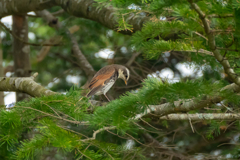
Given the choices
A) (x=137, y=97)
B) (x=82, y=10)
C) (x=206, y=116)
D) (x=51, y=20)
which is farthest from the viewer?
(x=51, y=20)

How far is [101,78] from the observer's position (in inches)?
139

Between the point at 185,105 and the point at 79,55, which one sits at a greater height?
the point at 185,105

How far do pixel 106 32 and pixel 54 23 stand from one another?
42.5 inches

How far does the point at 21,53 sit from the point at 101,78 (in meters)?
2.27

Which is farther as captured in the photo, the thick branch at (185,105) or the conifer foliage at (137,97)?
the thick branch at (185,105)

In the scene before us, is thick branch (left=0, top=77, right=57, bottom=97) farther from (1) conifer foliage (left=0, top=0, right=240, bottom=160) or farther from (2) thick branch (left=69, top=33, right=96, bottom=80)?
(1) conifer foliage (left=0, top=0, right=240, bottom=160)

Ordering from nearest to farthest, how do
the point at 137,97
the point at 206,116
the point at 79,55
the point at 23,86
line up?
the point at 137,97 < the point at 206,116 < the point at 23,86 < the point at 79,55

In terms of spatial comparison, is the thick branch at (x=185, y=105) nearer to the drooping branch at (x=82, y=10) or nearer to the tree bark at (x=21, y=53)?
the drooping branch at (x=82, y=10)

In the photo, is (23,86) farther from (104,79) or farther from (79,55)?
(79,55)

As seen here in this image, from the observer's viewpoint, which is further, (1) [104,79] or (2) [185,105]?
(1) [104,79]

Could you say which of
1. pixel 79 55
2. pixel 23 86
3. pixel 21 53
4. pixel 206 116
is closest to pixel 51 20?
pixel 21 53

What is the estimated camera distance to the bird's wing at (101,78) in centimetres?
341

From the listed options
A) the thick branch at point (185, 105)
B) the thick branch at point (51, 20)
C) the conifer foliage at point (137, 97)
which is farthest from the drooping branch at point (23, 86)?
the thick branch at point (51, 20)

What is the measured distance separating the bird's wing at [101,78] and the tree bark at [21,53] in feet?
6.37
